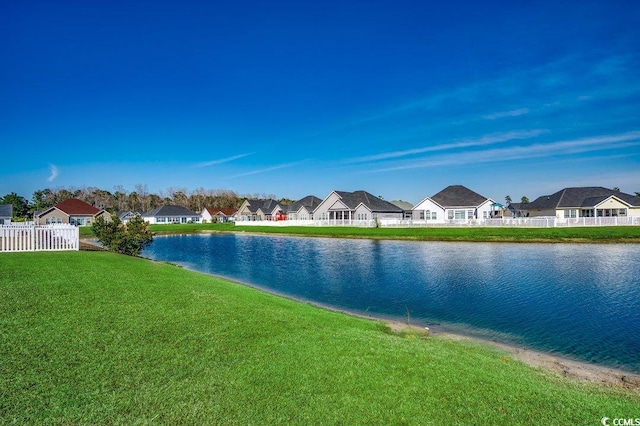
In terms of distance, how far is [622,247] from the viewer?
32.5 metres

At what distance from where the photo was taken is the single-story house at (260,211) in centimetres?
9062

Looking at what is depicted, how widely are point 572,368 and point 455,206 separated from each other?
175ft

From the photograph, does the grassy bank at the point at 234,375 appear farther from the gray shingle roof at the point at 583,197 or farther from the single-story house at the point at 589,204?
the gray shingle roof at the point at 583,197

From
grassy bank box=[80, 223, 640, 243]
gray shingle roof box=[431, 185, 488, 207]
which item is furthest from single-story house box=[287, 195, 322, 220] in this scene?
gray shingle roof box=[431, 185, 488, 207]

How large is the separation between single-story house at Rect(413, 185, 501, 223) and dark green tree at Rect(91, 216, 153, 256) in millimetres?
42326

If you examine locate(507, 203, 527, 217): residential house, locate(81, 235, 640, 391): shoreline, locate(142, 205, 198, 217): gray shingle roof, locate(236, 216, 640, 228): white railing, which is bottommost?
locate(81, 235, 640, 391): shoreline

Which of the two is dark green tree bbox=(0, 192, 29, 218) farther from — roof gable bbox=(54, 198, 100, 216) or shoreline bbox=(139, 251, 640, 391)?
shoreline bbox=(139, 251, 640, 391)

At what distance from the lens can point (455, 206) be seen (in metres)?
59.4

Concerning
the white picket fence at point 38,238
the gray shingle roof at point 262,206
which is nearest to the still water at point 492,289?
the white picket fence at point 38,238

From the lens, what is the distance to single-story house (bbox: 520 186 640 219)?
53.3 m

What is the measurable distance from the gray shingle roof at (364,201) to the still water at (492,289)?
111 ft

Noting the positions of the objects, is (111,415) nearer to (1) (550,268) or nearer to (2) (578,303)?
(2) (578,303)

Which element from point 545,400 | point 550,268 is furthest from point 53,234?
point 550,268

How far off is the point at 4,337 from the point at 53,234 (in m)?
13.3
